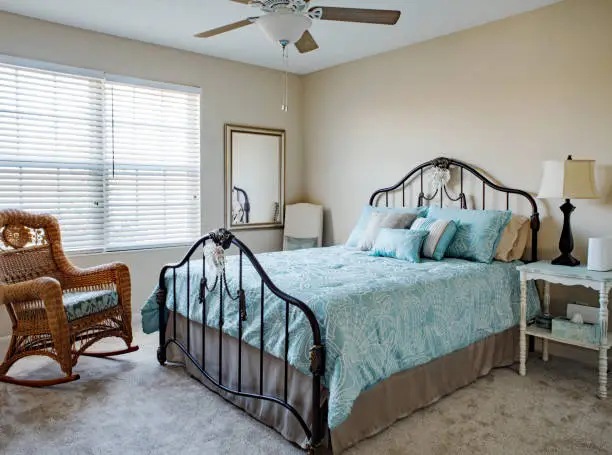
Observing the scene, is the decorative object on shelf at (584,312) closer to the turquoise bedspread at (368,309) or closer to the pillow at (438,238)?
the turquoise bedspread at (368,309)

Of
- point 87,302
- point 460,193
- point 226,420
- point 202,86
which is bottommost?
point 226,420

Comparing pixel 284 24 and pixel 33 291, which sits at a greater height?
pixel 284 24

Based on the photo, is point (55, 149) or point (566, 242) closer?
point (566, 242)

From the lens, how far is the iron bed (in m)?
2.11

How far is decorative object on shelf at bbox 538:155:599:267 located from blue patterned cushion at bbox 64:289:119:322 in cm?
299

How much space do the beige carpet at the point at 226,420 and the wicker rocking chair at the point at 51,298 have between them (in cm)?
22

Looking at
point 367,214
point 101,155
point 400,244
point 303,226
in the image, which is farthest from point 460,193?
point 101,155

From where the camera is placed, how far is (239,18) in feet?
12.0

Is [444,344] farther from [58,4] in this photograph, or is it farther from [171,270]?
[58,4]

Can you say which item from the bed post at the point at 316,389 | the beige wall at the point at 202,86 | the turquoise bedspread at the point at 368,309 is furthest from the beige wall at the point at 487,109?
the bed post at the point at 316,389

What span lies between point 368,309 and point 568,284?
56.2 inches

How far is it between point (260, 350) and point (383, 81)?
3.16 metres

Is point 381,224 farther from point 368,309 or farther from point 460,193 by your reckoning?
point 368,309

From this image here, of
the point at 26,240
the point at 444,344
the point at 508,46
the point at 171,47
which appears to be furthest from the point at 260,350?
the point at 171,47
